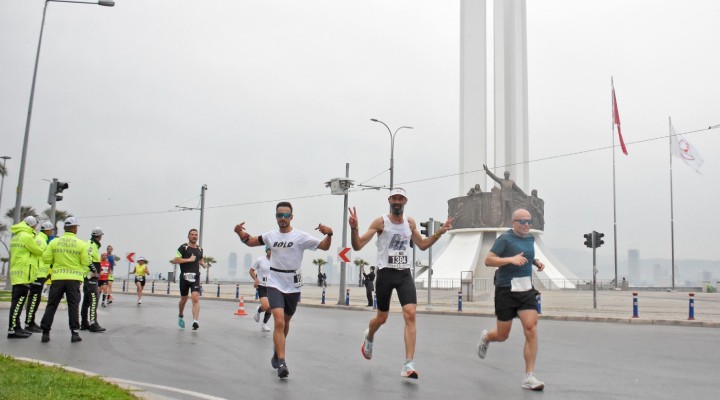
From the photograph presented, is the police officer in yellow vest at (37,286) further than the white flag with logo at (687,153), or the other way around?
the white flag with logo at (687,153)

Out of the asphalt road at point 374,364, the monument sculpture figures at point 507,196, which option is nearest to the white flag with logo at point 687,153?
the monument sculpture figures at point 507,196

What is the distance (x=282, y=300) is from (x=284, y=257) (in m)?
0.47

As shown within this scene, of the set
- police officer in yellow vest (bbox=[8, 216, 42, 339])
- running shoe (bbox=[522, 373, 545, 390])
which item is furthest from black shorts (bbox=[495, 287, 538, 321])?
police officer in yellow vest (bbox=[8, 216, 42, 339])

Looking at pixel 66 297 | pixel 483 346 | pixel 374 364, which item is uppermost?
pixel 66 297

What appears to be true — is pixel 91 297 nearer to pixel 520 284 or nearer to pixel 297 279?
pixel 297 279

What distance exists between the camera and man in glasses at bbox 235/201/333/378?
696cm

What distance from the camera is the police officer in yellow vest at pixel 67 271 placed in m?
9.31

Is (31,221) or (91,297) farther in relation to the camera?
(91,297)

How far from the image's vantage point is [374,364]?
7.78 metres

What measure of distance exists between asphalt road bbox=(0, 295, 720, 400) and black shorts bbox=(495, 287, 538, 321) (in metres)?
0.69

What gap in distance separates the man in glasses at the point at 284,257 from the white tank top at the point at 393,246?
0.58 meters

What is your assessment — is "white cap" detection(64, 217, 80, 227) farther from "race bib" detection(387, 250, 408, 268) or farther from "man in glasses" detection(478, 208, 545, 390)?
"man in glasses" detection(478, 208, 545, 390)

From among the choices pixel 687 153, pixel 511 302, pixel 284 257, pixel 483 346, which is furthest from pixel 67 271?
pixel 687 153

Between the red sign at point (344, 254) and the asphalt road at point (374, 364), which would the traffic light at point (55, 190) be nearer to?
the asphalt road at point (374, 364)
